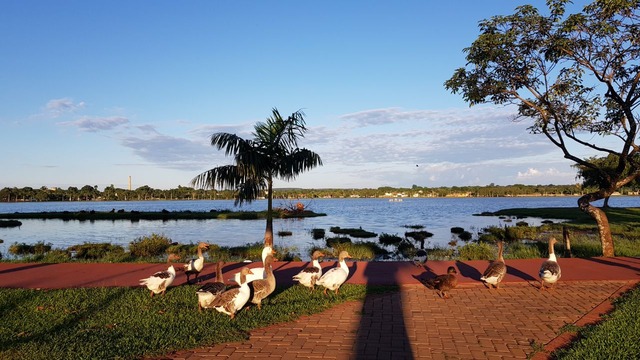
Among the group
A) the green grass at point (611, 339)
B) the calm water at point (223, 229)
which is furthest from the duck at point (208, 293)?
the calm water at point (223, 229)

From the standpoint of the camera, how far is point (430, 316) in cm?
777

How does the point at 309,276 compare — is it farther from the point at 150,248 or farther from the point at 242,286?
the point at 150,248

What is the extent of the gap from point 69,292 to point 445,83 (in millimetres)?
12639

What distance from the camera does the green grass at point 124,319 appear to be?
608 cm

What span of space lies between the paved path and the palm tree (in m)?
3.09

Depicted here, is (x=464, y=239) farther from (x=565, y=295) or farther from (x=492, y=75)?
(x=565, y=295)

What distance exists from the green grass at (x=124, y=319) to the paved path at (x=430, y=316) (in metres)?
0.40

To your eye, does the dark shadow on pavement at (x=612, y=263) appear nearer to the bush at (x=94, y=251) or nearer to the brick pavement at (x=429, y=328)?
the brick pavement at (x=429, y=328)

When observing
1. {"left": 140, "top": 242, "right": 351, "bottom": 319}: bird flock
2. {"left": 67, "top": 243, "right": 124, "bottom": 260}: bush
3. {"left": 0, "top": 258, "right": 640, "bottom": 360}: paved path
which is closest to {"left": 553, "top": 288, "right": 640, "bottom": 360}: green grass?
{"left": 0, "top": 258, "right": 640, "bottom": 360}: paved path

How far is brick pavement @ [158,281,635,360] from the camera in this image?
6.00m

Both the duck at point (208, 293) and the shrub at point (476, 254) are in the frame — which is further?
the shrub at point (476, 254)

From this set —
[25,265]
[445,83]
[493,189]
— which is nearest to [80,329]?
[25,265]

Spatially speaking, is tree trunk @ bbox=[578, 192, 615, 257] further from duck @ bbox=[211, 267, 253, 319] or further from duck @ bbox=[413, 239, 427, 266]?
duck @ bbox=[211, 267, 253, 319]

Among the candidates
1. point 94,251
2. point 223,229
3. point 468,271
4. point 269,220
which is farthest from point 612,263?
point 223,229
